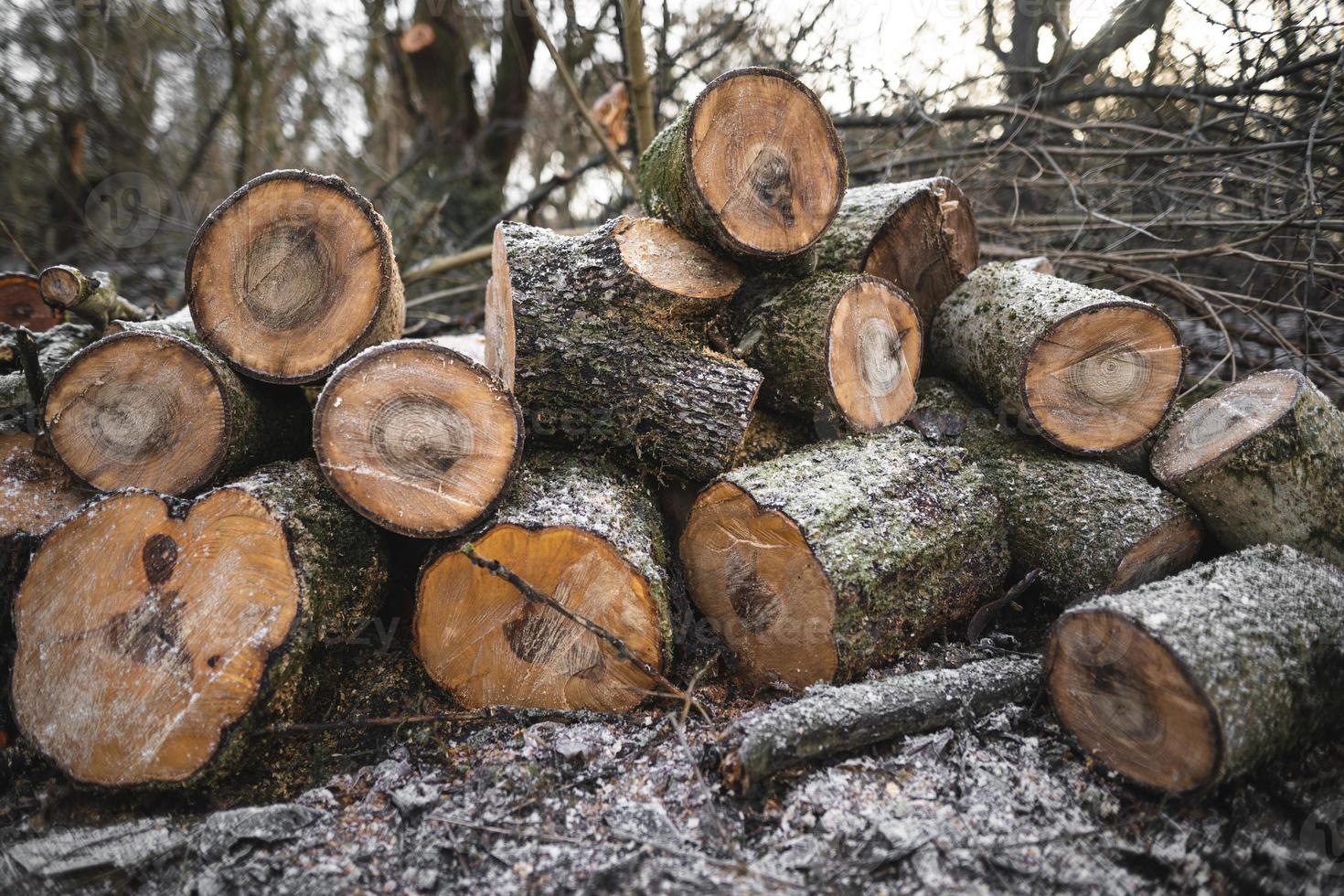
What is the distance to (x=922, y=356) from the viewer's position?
2895mm

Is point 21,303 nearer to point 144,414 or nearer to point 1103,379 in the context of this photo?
point 144,414

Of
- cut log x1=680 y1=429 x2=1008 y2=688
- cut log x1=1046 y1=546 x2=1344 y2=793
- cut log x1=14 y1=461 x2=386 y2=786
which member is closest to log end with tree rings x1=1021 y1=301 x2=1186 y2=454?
cut log x1=680 y1=429 x2=1008 y2=688

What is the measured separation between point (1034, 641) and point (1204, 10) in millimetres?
3201

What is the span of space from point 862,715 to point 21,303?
375 centimetres

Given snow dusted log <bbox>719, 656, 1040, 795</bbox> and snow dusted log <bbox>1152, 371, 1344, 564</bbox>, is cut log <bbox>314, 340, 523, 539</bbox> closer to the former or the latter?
snow dusted log <bbox>719, 656, 1040, 795</bbox>

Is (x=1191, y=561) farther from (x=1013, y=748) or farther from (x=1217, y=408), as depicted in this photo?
(x=1013, y=748)

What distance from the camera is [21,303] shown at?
3.15 m

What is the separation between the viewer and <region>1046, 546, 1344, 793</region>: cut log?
5.24ft

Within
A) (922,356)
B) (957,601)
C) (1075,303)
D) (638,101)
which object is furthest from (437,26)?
(957,601)

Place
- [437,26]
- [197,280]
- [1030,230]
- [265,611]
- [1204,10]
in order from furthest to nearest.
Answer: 1. [437,26]
2. [1030,230]
3. [1204,10]
4. [197,280]
5. [265,611]

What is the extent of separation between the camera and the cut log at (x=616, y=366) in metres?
2.22

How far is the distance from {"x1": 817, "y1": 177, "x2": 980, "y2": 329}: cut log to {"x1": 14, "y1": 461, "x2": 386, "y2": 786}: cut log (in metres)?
1.98

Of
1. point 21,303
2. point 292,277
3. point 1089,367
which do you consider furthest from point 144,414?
point 1089,367

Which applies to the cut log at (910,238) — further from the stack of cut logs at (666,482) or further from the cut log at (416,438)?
the cut log at (416,438)
